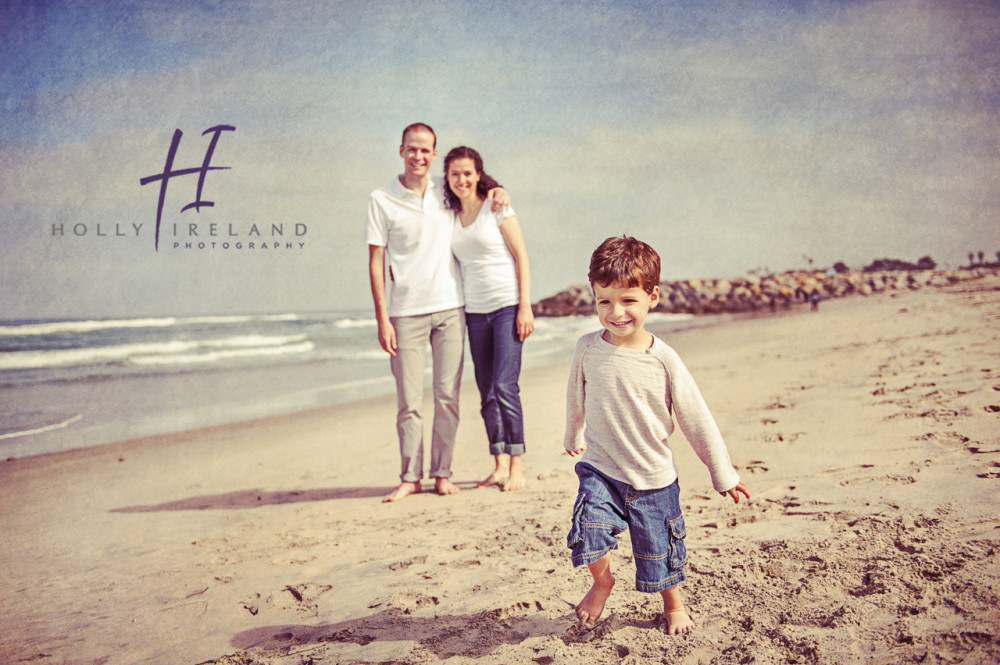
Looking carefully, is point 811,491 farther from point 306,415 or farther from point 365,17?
point 365,17

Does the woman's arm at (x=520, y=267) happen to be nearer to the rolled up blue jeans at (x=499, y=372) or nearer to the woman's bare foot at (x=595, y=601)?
the rolled up blue jeans at (x=499, y=372)

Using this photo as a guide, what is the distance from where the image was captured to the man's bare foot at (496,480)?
10.3 feet

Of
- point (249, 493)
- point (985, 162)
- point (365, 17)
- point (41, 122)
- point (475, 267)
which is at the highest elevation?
point (365, 17)

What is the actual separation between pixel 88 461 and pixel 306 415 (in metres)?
1.69

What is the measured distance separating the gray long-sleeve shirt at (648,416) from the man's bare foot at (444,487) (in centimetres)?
163

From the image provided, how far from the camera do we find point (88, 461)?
4.42 meters

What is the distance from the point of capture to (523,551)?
222 centimetres

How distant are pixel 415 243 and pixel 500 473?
3.66 ft

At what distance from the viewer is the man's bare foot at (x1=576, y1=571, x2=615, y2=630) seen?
5.41 feet

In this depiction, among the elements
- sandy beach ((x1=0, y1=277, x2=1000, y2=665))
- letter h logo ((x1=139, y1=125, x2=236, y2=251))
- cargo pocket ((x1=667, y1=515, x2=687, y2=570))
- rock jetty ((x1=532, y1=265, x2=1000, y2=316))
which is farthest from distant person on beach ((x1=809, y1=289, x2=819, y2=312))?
cargo pocket ((x1=667, y1=515, x2=687, y2=570))

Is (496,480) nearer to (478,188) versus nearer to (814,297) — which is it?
(478,188)

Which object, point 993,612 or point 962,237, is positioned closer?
point 993,612

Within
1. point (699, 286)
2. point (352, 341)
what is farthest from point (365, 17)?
point (699, 286)

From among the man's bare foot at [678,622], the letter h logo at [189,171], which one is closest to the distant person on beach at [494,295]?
the man's bare foot at [678,622]
